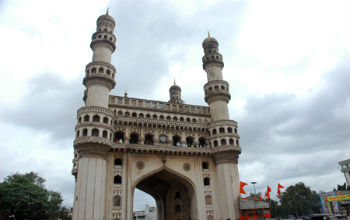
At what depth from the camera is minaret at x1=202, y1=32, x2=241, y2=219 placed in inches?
1517

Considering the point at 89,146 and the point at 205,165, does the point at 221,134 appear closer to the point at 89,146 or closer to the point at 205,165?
the point at 205,165

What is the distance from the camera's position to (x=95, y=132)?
117 ft

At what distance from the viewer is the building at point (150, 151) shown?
34156 mm

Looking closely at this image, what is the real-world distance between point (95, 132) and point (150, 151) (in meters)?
8.35

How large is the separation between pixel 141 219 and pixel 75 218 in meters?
77.8

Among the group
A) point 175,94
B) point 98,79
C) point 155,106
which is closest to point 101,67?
point 98,79

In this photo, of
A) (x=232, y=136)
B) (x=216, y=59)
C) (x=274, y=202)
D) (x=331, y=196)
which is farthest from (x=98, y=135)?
(x=274, y=202)

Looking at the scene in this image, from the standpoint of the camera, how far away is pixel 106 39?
43.3m

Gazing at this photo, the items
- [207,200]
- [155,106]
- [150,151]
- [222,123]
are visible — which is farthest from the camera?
[155,106]

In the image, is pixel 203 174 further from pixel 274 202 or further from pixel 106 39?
pixel 274 202

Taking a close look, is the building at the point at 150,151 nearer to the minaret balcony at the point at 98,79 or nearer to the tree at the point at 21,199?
the minaret balcony at the point at 98,79

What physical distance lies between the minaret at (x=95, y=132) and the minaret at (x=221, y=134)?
16832mm

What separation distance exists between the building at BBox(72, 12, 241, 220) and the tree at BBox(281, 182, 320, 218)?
163 feet

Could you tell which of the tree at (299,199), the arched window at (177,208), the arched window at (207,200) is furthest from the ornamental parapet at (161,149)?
the tree at (299,199)
